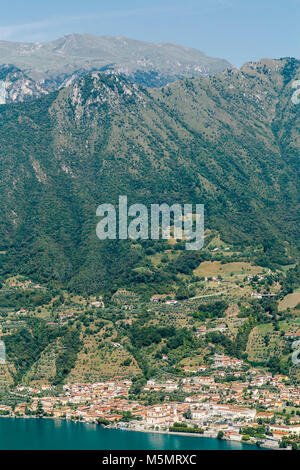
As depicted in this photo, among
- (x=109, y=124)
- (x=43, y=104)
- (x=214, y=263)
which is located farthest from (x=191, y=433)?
(x=43, y=104)

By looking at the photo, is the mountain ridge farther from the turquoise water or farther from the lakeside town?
the turquoise water

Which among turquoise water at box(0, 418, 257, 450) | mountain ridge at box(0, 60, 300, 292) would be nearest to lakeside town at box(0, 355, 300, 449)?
turquoise water at box(0, 418, 257, 450)

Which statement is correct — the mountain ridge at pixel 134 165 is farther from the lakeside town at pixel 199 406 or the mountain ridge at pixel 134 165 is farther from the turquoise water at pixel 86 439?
the turquoise water at pixel 86 439

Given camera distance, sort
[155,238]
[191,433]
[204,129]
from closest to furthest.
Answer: [191,433] → [155,238] → [204,129]

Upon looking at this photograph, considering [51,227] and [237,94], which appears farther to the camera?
[237,94]

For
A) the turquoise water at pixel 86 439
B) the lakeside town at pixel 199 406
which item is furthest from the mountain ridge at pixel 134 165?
the turquoise water at pixel 86 439

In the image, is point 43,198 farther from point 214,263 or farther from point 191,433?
point 191,433

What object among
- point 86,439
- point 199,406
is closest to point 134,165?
point 199,406
